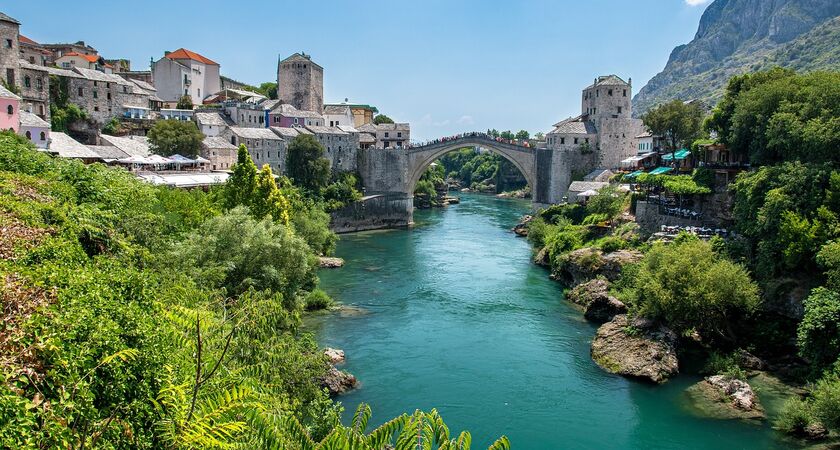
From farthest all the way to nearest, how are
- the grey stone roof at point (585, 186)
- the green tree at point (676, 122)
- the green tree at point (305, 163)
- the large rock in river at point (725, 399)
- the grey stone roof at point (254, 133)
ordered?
the green tree at point (305, 163), the grey stone roof at point (254, 133), the grey stone roof at point (585, 186), the green tree at point (676, 122), the large rock in river at point (725, 399)

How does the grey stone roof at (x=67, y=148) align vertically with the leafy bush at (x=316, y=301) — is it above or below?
above

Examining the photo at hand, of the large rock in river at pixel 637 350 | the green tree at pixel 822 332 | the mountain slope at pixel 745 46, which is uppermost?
the mountain slope at pixel 745 46

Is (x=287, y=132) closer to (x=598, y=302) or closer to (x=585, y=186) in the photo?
(x=585, y=186)

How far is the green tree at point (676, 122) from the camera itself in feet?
143

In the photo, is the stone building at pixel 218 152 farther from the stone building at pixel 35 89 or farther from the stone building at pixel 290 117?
the stone building at pixel 290 117

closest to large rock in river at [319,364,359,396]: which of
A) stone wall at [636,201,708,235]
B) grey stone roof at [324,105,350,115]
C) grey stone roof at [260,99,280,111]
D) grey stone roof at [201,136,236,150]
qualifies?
stone wall at [636,201,708,235]

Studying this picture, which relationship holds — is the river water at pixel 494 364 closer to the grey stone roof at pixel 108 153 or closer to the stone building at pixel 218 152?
the grey stone roof at pixel 108 153

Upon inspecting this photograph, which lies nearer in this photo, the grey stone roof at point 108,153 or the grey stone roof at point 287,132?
the grey stone roof at point 108,153

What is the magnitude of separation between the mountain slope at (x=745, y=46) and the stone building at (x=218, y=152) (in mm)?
76381

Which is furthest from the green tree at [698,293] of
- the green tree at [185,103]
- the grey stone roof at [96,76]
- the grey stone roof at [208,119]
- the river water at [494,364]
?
the green tree at [185,103]

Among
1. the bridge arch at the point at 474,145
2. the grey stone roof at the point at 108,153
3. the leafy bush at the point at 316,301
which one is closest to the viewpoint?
the leafy bush at the point at 316,301

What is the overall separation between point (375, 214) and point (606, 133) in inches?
833

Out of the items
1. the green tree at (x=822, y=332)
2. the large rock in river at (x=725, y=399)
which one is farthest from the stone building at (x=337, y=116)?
the green tree at (x=822, y=332)

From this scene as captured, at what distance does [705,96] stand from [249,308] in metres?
135
